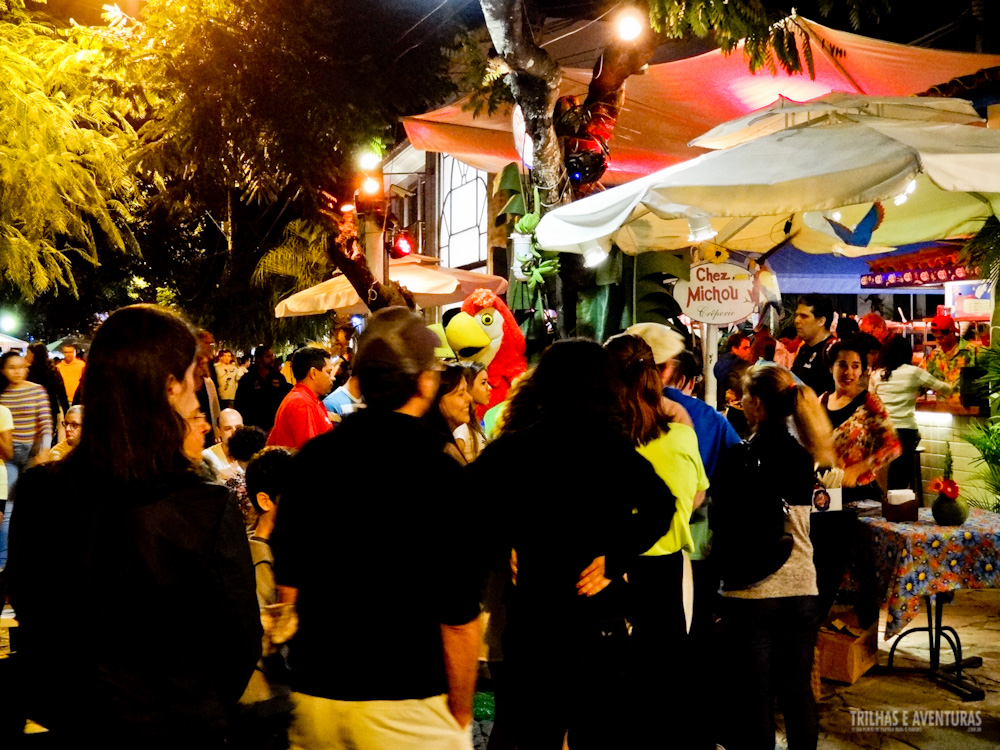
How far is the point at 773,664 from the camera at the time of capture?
4.05 meters

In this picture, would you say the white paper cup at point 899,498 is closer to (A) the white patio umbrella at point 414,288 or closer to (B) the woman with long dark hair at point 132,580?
(B) the woman with long dark hair at point 132,580

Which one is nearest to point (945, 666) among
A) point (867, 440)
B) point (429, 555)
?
point (867, 440)

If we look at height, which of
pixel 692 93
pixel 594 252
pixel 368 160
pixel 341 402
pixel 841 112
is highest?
pixel 692 93

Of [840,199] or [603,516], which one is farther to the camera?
[840,199]

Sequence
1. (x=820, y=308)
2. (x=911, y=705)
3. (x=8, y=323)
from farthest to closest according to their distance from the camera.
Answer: (x=8, y=323) < (x=820, y=308) < (x=911, y=705)

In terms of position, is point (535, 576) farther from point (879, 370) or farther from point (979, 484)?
point (979, 484)

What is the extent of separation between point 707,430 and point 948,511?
150cm

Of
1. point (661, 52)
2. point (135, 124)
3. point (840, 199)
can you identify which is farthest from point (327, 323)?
point (840, 199)

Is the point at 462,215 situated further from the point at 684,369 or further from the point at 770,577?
the point at 770,577

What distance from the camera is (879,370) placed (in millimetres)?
8500

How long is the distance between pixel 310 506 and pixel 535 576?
972 millimetres

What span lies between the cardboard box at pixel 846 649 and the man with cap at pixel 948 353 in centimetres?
420

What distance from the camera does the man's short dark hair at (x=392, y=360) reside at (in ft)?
A: 8.29

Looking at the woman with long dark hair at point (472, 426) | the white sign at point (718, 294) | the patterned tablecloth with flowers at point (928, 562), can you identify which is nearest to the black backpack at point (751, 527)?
the patterned tablecloth with flowers at point (928, 562)
